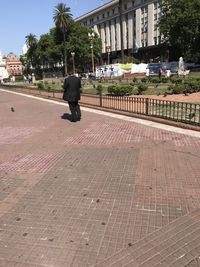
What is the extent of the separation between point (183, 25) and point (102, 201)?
53415mm

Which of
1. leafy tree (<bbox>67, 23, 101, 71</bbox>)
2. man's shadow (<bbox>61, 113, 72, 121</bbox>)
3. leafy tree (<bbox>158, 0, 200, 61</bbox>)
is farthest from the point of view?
leafy tree (<bbox>67, 23, 101, 71</bbox>)

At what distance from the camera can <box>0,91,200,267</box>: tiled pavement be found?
3.36 meters

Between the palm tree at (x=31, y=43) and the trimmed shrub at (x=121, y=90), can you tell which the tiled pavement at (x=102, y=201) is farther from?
the palm tree at (x=31, y=43)

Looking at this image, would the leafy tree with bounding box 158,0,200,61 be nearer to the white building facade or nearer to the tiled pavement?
the white building facade

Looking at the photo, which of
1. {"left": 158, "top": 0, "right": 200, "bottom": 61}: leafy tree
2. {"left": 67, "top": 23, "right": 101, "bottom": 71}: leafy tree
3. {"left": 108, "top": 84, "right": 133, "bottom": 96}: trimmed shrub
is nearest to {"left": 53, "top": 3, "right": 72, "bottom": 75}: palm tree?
{"left": 67, "top": 23, "right": 101, "bottom": 71}: leafy tree

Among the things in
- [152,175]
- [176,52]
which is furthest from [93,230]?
[176,52]

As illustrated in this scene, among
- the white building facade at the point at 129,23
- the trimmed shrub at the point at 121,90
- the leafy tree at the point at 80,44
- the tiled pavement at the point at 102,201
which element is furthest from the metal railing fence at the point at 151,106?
the leafy tree at the point at 80,44

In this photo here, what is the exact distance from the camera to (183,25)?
5212 cm

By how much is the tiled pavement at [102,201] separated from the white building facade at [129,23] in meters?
62.4

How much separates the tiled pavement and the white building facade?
62385mm

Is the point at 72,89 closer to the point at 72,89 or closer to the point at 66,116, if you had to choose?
the point at 72,89

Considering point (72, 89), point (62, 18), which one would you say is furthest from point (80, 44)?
point (72, 89)

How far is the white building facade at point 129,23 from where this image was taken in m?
70.9

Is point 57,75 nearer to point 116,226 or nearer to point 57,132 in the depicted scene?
point 57,132
